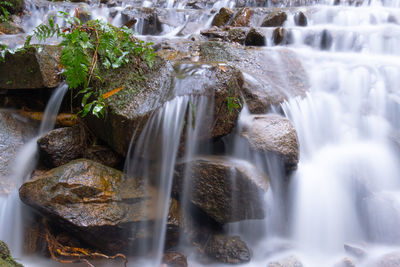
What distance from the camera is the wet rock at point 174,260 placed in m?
2.99

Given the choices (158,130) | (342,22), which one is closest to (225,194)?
(158,130)

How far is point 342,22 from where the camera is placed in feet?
26.9

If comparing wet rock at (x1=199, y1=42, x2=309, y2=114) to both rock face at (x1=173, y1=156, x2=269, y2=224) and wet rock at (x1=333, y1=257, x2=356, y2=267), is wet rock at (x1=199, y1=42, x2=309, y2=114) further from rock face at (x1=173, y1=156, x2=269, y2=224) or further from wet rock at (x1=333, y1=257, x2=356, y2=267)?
wet rock at (x1=333, y1=257, x2=356, y2=267)

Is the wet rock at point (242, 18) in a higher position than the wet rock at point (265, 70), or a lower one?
higher

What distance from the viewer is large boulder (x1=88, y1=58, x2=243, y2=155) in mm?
3117

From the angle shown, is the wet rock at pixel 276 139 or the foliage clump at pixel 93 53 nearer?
the foliage clump at pixel 93 53

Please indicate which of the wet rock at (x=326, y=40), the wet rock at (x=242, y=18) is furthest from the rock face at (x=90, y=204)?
the wet rock at (x=242, y=18)

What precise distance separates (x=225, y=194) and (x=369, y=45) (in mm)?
5621

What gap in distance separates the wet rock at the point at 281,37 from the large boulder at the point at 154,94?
386 cm

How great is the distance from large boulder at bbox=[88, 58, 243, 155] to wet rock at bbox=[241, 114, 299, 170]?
301mm

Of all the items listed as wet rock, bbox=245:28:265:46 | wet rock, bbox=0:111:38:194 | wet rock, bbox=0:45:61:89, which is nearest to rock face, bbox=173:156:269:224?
wet rock, bbox=0:111:38:194

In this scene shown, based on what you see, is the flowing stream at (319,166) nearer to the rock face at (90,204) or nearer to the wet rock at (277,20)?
the rock face at (90,204)

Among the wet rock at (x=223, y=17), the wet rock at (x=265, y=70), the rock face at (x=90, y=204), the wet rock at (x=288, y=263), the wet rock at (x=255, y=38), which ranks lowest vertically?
the wet rock at (x=288, y=263)

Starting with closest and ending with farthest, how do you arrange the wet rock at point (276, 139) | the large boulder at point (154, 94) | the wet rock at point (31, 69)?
the large boulder at point (154, 94), the wet rock at point (276, 139), the wet rock at point (31, 69)
